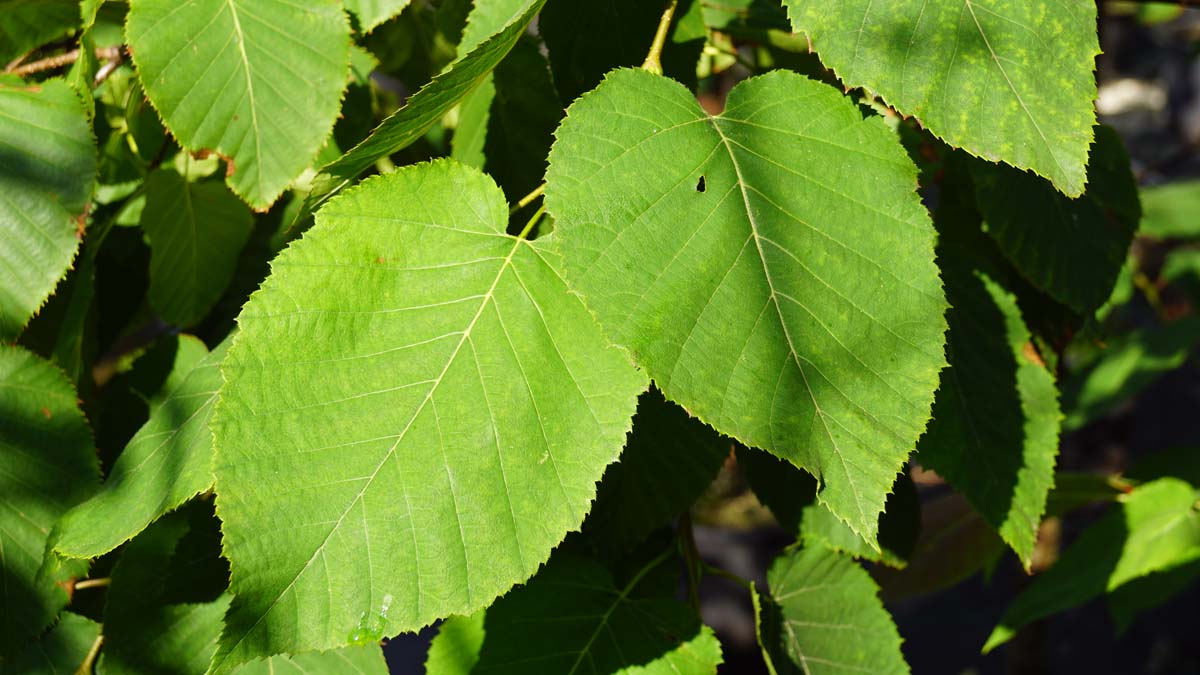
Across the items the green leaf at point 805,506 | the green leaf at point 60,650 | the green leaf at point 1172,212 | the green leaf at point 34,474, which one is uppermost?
the green leaf at point 34,474

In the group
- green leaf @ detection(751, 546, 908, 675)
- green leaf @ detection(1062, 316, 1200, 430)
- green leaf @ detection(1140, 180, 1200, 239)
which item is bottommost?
green leaf @ detection(1062, 316, 1200, 430)

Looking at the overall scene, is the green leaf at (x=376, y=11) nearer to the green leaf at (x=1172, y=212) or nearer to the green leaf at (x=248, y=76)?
the green leaf at (x=248, y=76)

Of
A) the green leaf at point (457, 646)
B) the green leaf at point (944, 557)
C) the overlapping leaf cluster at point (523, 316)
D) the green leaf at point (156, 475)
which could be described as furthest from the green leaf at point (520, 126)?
the green leaf at point (944, 557)

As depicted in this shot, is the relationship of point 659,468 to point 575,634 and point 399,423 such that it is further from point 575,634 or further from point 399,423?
point 399,423

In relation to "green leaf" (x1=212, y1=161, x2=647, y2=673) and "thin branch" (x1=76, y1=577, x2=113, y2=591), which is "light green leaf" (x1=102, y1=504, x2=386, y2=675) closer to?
"thin branch" (x1=76, y1=577, x2=113, y2=591)

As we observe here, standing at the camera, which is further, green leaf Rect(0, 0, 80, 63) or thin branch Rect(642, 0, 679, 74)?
green leaf Rect(0, 0, 80, 63)

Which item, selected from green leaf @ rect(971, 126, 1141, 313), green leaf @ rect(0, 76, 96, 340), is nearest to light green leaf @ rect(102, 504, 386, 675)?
green leaf @ rect(0, 76, 96, 340)
